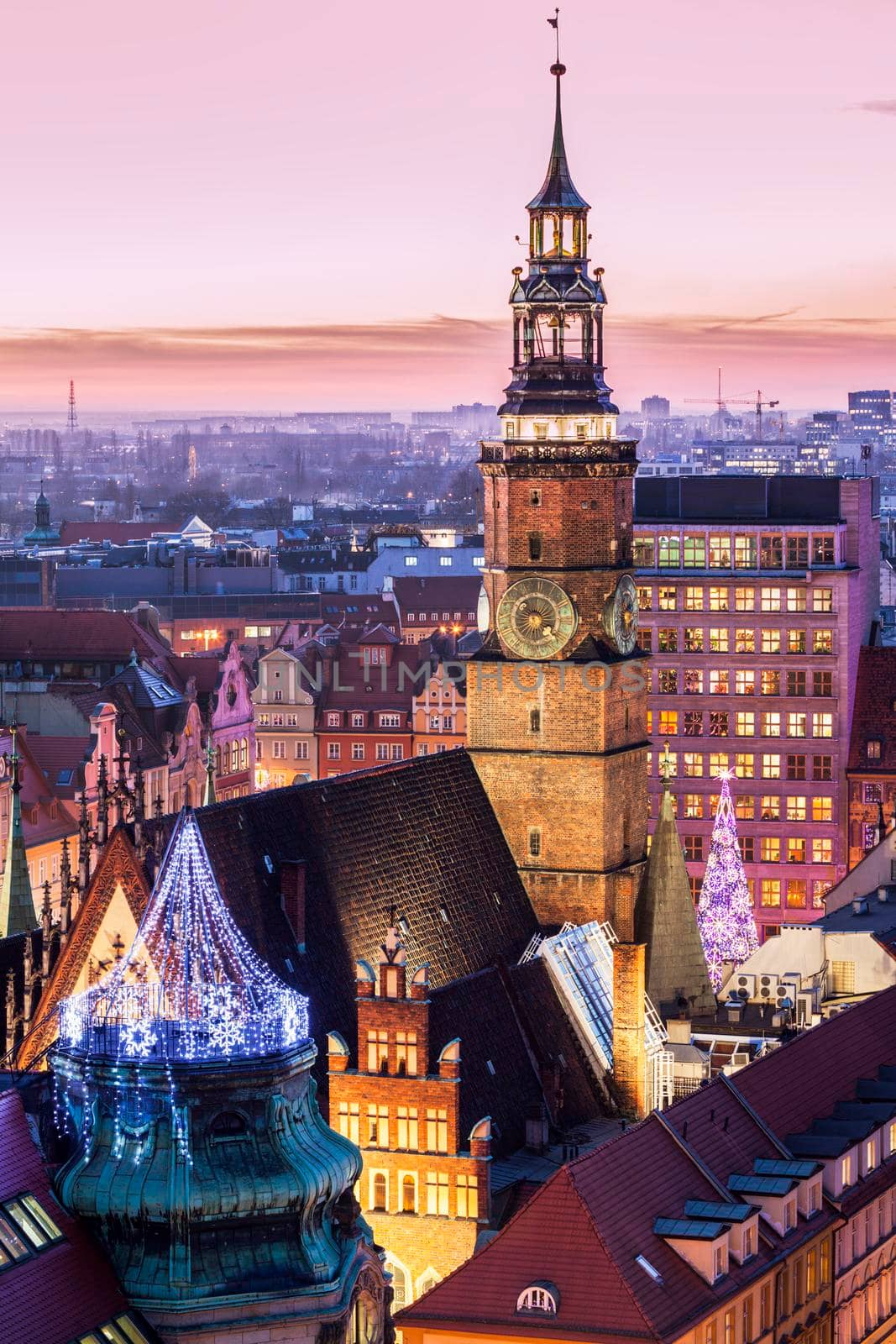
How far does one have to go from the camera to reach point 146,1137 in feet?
198

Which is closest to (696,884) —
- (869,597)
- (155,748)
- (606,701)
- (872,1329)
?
(869,597)

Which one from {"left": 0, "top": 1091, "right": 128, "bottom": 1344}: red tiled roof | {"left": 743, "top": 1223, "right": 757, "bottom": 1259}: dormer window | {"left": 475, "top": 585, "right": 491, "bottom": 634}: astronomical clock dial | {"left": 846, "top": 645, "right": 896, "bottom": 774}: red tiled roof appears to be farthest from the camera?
{"left": 846, "top": 645, "right": 896, "bottom": 774}: red tiled roof

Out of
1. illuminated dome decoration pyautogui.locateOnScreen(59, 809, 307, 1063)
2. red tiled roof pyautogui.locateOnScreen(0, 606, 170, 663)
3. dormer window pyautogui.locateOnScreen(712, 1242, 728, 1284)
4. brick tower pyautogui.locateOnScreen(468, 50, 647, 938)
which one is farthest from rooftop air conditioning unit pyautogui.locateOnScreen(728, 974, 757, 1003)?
red tiled roof pyautogui.locateOnScreen(0, 606, 170, 663)

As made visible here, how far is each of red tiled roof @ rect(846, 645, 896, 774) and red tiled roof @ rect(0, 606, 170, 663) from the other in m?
49.6

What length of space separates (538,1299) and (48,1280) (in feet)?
31.7

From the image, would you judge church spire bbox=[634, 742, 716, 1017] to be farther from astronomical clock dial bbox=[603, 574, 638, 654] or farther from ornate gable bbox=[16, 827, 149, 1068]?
ornate gable bbox=[16, 827, 149, 1068]

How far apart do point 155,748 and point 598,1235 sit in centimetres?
9929

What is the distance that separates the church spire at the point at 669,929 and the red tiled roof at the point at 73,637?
265 ft

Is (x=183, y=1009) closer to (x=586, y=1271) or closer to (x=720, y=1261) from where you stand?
(x=586, y=1271)

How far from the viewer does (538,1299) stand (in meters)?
63.3

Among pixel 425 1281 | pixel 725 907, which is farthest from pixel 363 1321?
pixel 725 907

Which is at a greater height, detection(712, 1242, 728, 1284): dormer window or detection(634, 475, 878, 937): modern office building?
detection(634, 475, 878, 937): modern office building

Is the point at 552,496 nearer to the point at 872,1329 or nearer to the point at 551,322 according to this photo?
the point at 551,322

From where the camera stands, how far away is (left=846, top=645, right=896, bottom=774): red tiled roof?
142 meters
